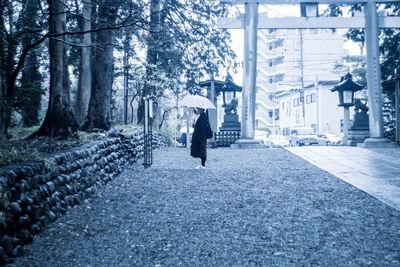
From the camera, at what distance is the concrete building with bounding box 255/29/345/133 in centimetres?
3625

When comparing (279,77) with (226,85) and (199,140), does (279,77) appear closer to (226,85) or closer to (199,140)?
(226,85)

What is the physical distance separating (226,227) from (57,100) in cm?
492

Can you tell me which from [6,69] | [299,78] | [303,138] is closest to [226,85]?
[6,69]

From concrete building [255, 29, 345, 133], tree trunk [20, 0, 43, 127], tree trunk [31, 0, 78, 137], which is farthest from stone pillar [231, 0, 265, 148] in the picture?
concrete building [255, 29, 345, 133]

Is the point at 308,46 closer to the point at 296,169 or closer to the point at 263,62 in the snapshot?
the point at 263,62

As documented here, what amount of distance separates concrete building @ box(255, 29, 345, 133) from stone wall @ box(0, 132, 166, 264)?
30822 mm

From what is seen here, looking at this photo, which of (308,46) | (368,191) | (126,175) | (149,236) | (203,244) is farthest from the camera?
(308,46)

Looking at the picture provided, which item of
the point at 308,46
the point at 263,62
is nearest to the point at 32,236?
the point at 308,46

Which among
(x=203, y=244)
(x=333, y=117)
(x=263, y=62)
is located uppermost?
(x=263, y=62)

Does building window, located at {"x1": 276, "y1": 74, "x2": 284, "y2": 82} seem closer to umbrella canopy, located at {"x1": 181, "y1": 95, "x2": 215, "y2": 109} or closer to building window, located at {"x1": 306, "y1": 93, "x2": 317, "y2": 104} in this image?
building window, located at {"x1": 306, "y1": 93, "x2": 317, "y2": 104}

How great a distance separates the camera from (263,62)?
53969mm

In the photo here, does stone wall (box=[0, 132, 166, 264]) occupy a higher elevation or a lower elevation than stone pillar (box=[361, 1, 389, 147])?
lower

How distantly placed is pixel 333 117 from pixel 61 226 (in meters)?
34.9

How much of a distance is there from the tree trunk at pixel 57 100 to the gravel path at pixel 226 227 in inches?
70.0
